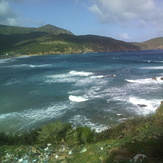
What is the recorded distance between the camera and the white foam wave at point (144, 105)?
2046cm

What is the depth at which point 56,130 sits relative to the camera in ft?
33.5

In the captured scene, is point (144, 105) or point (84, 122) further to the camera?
point (144, 105)

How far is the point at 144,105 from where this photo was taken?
2206cm

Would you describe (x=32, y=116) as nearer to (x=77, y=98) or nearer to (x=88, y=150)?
(x=77, y=98)

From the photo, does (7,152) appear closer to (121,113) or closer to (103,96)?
(121,113)

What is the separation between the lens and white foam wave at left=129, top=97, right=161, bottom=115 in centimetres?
2046

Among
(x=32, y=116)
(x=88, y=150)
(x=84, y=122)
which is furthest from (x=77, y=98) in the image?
(x=88, y=150)

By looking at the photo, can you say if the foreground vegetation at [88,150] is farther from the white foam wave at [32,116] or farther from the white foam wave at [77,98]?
the white foam wave at [77,98]

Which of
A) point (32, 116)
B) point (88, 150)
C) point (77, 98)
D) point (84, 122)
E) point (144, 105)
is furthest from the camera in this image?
point (77, 98)

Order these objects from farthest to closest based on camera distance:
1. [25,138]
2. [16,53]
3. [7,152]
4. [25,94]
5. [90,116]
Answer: [16,53], [25,94], [90,116], [25,138], [7,152]

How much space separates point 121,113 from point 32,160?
14281mm

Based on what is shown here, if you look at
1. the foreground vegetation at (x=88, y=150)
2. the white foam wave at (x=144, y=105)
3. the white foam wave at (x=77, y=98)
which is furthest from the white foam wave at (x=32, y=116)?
the foreground vegetation at (x=88, y=150)

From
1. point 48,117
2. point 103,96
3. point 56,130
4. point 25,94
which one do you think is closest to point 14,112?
point 48,117

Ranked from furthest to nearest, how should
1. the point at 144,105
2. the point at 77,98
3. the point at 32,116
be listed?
the point at 77,98
the point at 144,105
the point at 32,116
